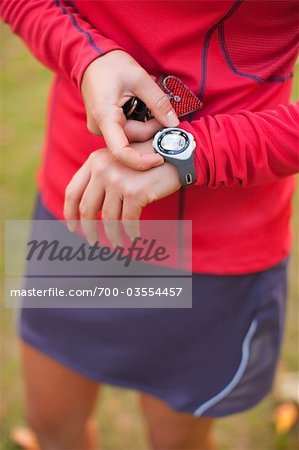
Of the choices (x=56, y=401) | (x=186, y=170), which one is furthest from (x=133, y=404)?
(x=186, y=170)

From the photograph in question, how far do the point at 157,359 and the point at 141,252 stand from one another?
23 cm

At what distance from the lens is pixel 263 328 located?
1.38m

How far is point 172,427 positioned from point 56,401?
271mm

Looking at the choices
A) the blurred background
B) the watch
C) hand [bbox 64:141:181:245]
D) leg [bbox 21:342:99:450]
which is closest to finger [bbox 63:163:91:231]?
hand [bbox 64:141:181:245]

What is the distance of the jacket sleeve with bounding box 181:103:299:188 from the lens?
1.07 meters

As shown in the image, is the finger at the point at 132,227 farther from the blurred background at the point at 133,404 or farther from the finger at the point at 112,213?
the blurred background at the point at 133,404

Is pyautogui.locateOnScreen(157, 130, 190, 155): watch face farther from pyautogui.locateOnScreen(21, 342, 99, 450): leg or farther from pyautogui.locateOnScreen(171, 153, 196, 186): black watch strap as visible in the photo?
pyautogui.locateOnScreen(21, 342, 99, 450): leg

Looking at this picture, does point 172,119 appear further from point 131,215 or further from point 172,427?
point 172,427

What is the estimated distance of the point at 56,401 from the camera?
1553mm

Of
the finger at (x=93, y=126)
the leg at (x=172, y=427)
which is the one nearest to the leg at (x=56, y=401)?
the leg at (x=172, y=427)

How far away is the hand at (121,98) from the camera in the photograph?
3.49ft

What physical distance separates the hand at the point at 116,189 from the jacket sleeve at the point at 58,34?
0.15m

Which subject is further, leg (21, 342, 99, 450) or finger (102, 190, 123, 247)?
leg (21, 342, 99, 450)

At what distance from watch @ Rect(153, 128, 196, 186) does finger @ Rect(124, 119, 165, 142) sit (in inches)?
1.0
